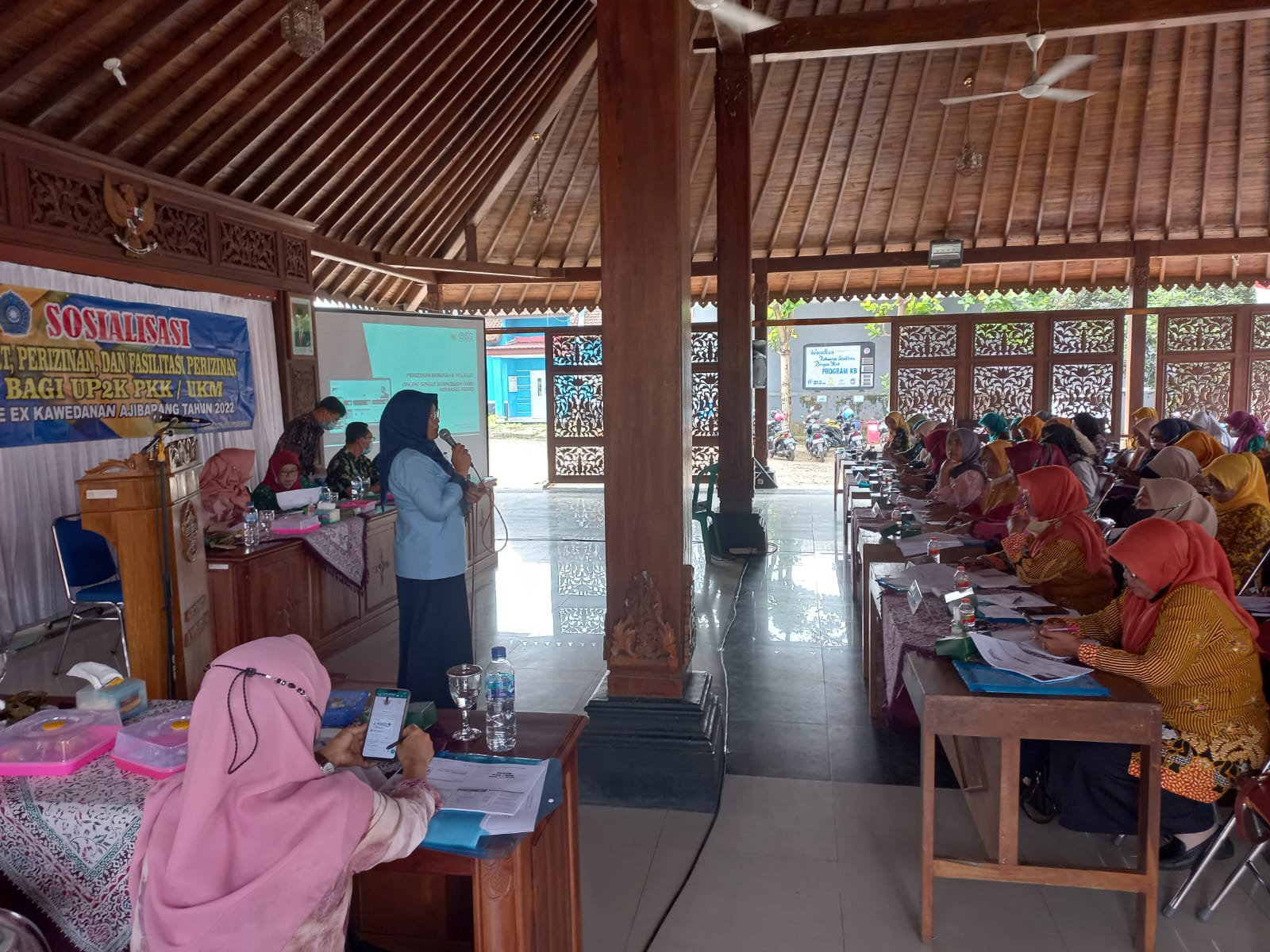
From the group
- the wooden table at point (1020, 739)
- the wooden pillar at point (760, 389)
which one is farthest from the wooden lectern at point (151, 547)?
the wooden pillar at point (760, 389)

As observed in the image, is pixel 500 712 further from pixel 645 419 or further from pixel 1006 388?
pixel 1006 388

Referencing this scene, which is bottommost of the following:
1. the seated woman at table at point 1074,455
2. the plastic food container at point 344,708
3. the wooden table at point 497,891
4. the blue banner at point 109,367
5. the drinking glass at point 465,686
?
the wooden table at point 497,891

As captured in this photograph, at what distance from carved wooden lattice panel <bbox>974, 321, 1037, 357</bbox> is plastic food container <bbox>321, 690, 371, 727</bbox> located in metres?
10.7

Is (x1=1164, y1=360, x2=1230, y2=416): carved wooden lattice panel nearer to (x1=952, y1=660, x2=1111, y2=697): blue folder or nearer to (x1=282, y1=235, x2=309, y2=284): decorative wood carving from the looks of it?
(x1=282, y1=235, x2=309, y2=284): decorative wood carving

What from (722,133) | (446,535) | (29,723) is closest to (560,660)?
(446,535)

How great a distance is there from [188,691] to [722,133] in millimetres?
5835

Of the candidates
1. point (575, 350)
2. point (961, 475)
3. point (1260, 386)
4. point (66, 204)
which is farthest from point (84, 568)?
point (1260, 386)

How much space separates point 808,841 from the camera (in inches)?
108

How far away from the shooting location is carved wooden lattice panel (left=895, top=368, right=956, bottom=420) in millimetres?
11297

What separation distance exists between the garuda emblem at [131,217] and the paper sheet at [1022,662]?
19.1 ft

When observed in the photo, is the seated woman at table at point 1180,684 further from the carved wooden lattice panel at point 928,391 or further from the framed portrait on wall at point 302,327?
the carved wooden lattice panel at point 928,391

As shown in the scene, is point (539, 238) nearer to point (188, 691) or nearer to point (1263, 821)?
point (188, 691)

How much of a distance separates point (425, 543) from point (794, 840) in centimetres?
185

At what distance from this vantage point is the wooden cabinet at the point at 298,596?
12.9 feet
